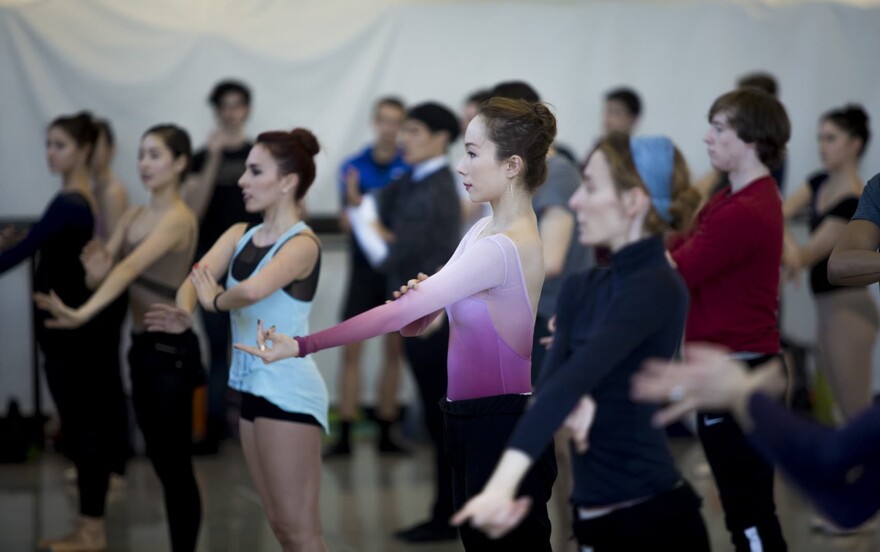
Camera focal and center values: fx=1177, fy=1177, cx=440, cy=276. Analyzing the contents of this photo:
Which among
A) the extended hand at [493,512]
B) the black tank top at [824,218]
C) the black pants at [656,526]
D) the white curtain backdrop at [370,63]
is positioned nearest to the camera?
the extended hand at [493,512]

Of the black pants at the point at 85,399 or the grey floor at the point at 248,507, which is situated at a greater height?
the black pants at the point at 85,399

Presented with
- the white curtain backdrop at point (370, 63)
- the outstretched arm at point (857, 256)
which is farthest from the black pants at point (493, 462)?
the white curtain backdrop at point (370, 63)

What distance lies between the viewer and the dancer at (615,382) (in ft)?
7.27

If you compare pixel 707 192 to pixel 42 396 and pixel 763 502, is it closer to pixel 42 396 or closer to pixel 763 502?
pixel 763 502

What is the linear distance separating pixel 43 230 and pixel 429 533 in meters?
1.99

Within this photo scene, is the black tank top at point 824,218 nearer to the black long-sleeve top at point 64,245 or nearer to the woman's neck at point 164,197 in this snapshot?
the woman's neck at point 164,197

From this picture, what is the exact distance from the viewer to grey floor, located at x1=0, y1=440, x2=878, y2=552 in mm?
4797

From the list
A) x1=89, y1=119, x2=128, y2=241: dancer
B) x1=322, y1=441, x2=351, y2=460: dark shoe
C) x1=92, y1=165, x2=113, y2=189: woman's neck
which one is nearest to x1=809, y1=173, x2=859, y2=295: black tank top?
x1=322, y1=441, x2=351, y2=460: dark shoe

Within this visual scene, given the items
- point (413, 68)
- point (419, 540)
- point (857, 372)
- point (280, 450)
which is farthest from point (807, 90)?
point (280, 450)

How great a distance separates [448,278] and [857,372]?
2814 millimetres

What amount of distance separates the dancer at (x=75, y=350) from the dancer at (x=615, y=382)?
2.86 meters

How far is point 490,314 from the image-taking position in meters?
2.90

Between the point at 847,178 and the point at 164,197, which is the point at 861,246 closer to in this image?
the point at 847,178

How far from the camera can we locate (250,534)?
16.2 ft
